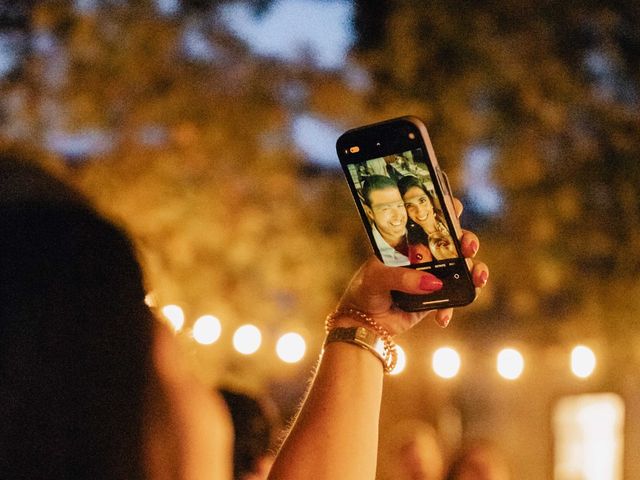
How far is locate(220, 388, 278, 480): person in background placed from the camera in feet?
11.0

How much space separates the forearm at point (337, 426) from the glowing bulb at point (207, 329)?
473 cm

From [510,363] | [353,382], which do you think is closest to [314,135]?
[510,363]

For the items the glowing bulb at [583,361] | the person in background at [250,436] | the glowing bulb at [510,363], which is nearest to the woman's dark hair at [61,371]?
the person in background at [250,436]

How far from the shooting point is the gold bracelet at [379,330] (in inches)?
59.6

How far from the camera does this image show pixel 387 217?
1.78m

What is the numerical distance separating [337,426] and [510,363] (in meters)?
5.47

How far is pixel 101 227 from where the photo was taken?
964 mm

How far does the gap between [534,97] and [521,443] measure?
5991mm

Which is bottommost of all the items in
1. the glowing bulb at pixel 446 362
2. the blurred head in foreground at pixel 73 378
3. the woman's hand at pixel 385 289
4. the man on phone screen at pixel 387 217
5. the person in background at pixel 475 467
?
the blurred head in foreground at pixel 73 378

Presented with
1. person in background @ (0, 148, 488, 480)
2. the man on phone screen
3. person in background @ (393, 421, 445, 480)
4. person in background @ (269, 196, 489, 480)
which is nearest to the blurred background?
person in background @ (393, 421, 445, 480)

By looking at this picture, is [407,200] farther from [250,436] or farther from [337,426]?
[250,436]

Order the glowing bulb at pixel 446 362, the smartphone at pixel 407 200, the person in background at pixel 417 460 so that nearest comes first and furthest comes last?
the smartphone at pixel 407 200 < the person in background at pixel 417 460 < the glowing bulb at pixel 446 362

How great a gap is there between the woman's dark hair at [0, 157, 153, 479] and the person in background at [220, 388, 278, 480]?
2.38m

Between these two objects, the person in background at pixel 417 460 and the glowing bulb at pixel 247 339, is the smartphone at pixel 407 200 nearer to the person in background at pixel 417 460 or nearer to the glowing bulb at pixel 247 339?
the person in background at pixel 417 460
